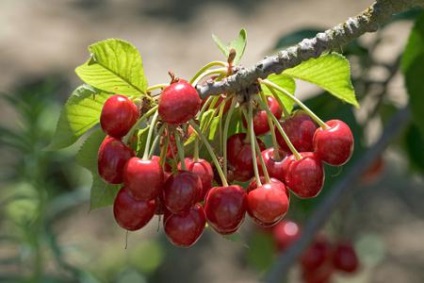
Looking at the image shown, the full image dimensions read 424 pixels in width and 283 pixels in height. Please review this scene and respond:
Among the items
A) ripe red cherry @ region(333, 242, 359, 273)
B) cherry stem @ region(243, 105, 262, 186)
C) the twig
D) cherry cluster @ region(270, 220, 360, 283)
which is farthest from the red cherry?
cherry stem @ region(243, 105, 262, 186)

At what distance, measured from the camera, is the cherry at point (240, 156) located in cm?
153

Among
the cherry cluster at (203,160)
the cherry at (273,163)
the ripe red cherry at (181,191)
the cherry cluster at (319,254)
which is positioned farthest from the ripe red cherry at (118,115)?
the cherry cluster at (319,254)

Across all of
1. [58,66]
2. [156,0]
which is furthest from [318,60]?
[156,0]

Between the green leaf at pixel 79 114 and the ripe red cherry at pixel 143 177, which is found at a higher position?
the green leaf at pixel 79 114

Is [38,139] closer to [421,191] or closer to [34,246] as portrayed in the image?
[34,246]

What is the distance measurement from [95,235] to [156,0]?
238cm

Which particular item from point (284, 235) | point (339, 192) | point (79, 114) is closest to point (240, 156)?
point (79, 114)

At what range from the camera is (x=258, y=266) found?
3262 millimetres

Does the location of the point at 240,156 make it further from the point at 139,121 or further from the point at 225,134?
the point at 139,121

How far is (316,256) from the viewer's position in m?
3.21

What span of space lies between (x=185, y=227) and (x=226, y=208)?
74mm

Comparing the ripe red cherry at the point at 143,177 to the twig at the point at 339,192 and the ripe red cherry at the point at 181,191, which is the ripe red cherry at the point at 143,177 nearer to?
the ripe red cherry at the point at 181,191

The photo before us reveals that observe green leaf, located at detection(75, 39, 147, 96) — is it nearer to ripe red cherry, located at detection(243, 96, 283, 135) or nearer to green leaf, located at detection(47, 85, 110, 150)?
green leaf, located at detection(47, 85, 110, 150)

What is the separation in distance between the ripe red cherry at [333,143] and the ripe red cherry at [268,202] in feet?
0.27
